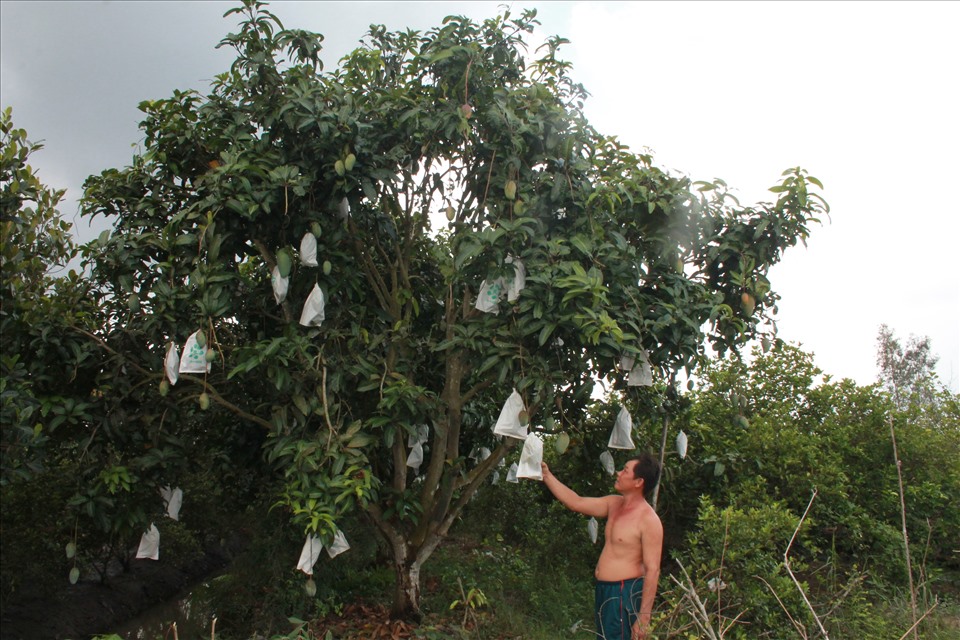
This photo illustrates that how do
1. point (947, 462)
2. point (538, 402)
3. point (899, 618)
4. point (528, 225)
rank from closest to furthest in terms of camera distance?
1. point (538, 402)
2. point (528, 225)
3. point (899, 618)
4. point (947, 462)

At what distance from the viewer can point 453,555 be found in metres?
6.73

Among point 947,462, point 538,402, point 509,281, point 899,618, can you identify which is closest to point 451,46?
point 509,281

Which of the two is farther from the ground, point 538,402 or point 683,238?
point 683,238

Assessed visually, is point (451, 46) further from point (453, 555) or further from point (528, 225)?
point (453, 555)

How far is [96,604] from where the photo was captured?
6.57m

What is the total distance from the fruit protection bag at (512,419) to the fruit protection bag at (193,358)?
1.44m

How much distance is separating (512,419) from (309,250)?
132 cm

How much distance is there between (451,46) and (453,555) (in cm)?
427

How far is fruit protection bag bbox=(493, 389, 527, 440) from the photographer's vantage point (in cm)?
378

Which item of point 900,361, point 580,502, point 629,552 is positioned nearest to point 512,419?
point 580,502

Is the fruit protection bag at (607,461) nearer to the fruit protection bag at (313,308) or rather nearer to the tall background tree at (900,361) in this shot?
the fruit protection bag at (313,308)

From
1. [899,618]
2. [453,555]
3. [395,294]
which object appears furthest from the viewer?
[453,555]

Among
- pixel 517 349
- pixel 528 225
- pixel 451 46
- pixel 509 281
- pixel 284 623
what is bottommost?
pixel 284 623

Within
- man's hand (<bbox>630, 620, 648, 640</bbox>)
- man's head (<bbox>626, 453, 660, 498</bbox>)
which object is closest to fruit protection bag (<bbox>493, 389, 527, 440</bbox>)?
man's head (<bbox>626, 453, 660, 498</bbox>)
